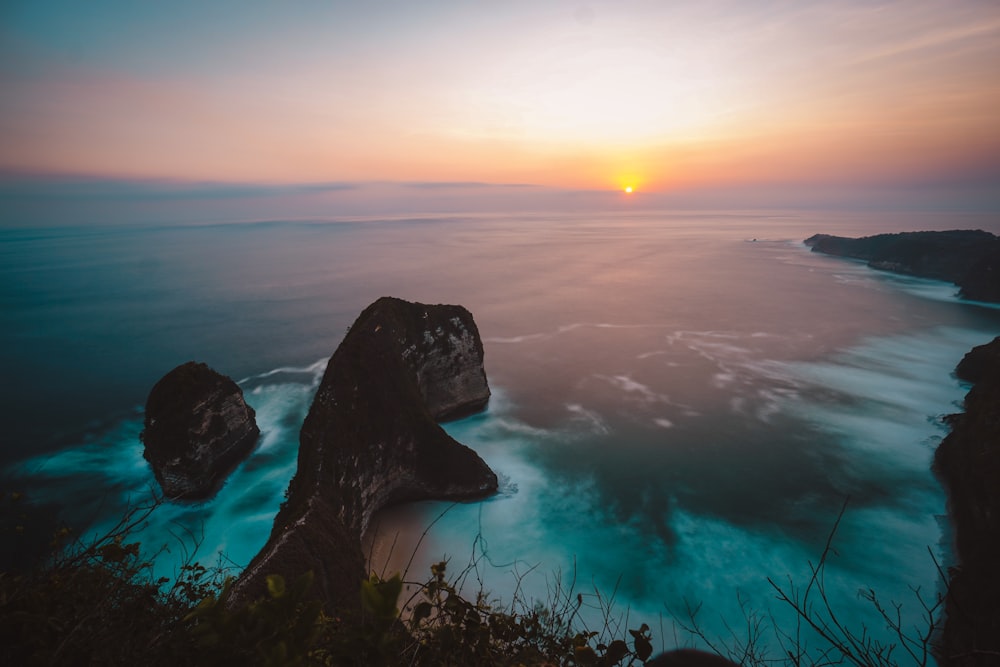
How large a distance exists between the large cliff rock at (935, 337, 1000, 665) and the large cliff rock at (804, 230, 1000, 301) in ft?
214

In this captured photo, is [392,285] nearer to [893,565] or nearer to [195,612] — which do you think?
[893,565]

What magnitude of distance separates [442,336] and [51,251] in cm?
19363

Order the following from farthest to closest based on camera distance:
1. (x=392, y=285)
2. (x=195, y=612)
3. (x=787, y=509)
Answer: (x=392, y=285), (x=787, y=509), (x=195, y=612)

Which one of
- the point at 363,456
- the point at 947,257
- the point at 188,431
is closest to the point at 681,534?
the point at 363,456

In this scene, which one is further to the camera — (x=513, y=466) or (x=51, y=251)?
(x=51, y=251)

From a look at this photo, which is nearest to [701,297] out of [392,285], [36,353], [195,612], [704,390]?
[704,390]

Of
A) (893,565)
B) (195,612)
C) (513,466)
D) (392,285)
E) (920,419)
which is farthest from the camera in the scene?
(392,285)

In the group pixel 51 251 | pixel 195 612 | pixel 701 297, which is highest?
pixel 195 612

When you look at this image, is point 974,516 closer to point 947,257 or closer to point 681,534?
point 681,534

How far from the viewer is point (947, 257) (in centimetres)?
8662

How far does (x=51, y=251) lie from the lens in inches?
5856

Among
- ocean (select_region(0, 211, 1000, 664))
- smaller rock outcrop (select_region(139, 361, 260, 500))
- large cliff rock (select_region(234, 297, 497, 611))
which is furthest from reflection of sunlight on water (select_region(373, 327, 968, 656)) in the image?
smaller rock outcrop (select_region(139, 361, 260, 500))

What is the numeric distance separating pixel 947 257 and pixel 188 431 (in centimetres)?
12394

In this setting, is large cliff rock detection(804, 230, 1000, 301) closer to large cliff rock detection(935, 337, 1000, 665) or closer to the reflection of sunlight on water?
the reflection of sunlight on water
